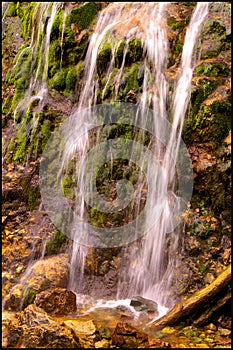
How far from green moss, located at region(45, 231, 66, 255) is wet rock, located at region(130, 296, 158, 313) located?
1741 millimetres

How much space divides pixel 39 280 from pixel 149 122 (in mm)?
3264

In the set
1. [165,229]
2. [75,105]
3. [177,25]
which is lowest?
[165,229]

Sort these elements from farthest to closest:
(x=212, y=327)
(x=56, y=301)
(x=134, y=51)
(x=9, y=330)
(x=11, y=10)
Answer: (x=11, y=10) → (x=134, y=51) → (x=56, y=301) → (x=9, y=330) → (x=212, y=327)

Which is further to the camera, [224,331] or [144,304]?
[144,304]

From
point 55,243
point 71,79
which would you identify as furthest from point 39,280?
point 71,79

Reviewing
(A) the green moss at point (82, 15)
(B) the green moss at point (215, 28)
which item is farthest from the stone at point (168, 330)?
(A) the green moss at point (82, 15)

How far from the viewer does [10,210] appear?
24.7ft

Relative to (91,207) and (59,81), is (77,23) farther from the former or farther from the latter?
(91,207)

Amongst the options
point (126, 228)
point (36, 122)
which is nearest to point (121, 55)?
point (36, 122)

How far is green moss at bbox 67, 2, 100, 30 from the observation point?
8.45 metres

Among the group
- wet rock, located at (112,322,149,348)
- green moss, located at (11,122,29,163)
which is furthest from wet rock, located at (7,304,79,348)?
green moss, located at (11,122,29,163)

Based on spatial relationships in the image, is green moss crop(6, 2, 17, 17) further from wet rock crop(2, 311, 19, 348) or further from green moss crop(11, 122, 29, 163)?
wet rock crop(2, 311, 19, 348)

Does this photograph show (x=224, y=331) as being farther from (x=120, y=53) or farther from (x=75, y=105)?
(x=120, y=53)

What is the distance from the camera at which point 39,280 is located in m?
6.18
